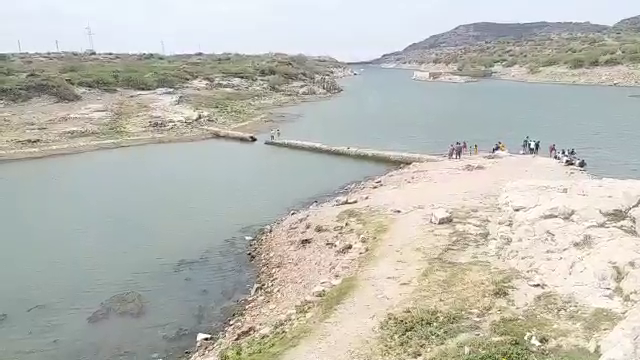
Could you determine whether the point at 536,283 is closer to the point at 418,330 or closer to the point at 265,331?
the point at 418,330

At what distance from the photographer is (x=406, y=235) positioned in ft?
68.6

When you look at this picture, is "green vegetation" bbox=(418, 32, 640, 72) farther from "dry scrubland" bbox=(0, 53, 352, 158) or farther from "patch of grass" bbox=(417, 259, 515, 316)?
"patch of grass" bbox=(417, 259, 515, 316)

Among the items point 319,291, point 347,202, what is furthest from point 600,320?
point 347,202

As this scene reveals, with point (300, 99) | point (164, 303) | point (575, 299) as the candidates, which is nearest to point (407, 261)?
point (575, 299)

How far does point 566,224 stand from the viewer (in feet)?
57.7

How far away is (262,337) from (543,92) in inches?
3044

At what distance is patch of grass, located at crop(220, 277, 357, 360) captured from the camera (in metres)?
14.0

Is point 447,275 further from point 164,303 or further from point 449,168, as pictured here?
point 449,168

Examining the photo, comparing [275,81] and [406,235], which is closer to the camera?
[406,235]

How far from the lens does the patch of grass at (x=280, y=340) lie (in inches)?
551

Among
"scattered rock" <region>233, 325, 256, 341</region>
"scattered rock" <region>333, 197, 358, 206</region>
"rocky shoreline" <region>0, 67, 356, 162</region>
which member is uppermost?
"rocky shoreline" <region>0, 67, 356, 162</region>

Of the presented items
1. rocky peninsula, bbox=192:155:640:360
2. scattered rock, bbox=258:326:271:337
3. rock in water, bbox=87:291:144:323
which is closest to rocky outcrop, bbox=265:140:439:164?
rocky peninsula, bbox=192:155:640:360

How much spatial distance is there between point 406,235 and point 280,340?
794 centimetres

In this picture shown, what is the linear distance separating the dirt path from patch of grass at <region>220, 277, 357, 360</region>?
→ 300 mm
